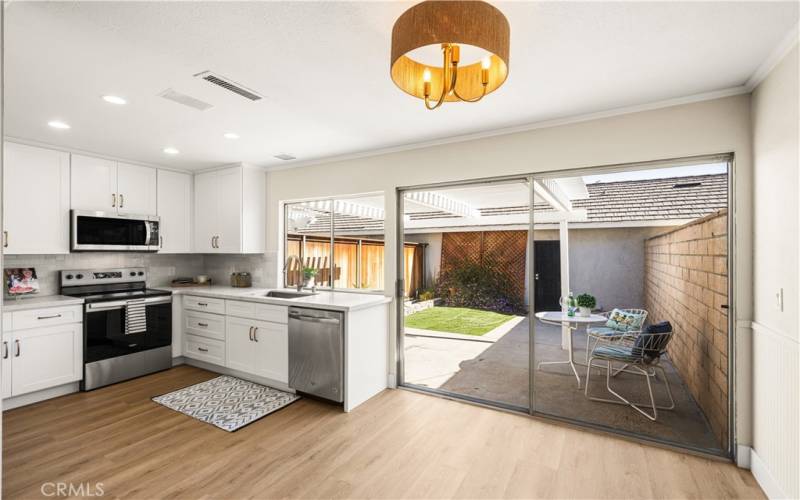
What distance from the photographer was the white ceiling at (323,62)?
1.76 metres

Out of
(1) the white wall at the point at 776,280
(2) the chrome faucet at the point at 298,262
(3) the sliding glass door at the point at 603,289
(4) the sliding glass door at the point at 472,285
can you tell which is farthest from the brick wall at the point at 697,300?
(2) the chrome faucet at the point at 298,262

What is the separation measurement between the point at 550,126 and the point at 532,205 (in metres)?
0.63

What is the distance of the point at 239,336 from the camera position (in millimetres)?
4047

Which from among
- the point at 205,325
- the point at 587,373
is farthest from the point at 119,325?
the point at 587,373

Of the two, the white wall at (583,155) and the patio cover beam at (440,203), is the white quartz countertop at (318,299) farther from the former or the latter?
the patio cover beam at (440,203)

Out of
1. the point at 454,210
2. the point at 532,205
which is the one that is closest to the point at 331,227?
the point at 454,210

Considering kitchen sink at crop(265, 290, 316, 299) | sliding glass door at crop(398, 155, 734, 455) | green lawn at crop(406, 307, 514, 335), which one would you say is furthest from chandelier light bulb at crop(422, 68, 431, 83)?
kitchen sink at crop(265, 290, 316, 299)

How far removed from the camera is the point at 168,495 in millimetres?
2191

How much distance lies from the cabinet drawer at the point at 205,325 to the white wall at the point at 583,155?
164 cm

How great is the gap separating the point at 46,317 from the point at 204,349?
1389mm

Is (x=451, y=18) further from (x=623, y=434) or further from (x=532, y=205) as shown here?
(x=623, y=434)

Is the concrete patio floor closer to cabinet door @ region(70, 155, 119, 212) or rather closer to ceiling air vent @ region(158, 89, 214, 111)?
ceiling air vent @ region(158, 89, 214, 111)

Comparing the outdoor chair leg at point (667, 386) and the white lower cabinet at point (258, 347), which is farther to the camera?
the white lower cabinet at point (258, 347)

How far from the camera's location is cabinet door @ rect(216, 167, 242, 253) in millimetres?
4578
